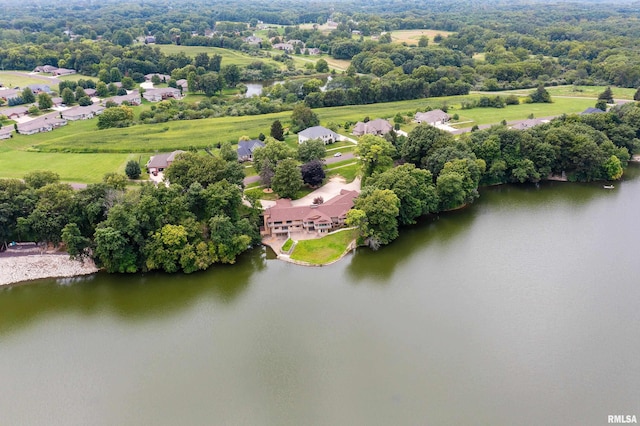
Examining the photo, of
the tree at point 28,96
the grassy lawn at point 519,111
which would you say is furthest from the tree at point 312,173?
the tree at point 28,96

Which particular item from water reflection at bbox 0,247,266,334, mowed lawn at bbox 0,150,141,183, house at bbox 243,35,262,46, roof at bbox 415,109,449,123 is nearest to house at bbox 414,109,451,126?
roof at bbox 415,109,449,123

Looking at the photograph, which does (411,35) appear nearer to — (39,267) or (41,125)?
(41,125)

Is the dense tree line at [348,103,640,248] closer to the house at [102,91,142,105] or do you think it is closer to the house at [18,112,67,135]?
the house at [18,112,67,135]

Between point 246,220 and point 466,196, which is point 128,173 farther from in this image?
point 466,196

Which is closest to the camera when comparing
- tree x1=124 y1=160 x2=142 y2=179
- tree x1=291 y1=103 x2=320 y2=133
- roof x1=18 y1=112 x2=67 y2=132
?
tree x1=124 y1=160 x2=142 y2=179

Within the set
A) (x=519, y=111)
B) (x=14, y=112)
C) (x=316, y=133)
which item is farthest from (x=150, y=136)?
(x=519, y=111)

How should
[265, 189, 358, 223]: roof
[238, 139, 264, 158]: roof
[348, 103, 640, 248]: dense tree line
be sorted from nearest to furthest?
[265, 189, 358, 223]: roof, [348, 103, 640, 248]: dense tree line, [238, 139, 264, 158]: roof
